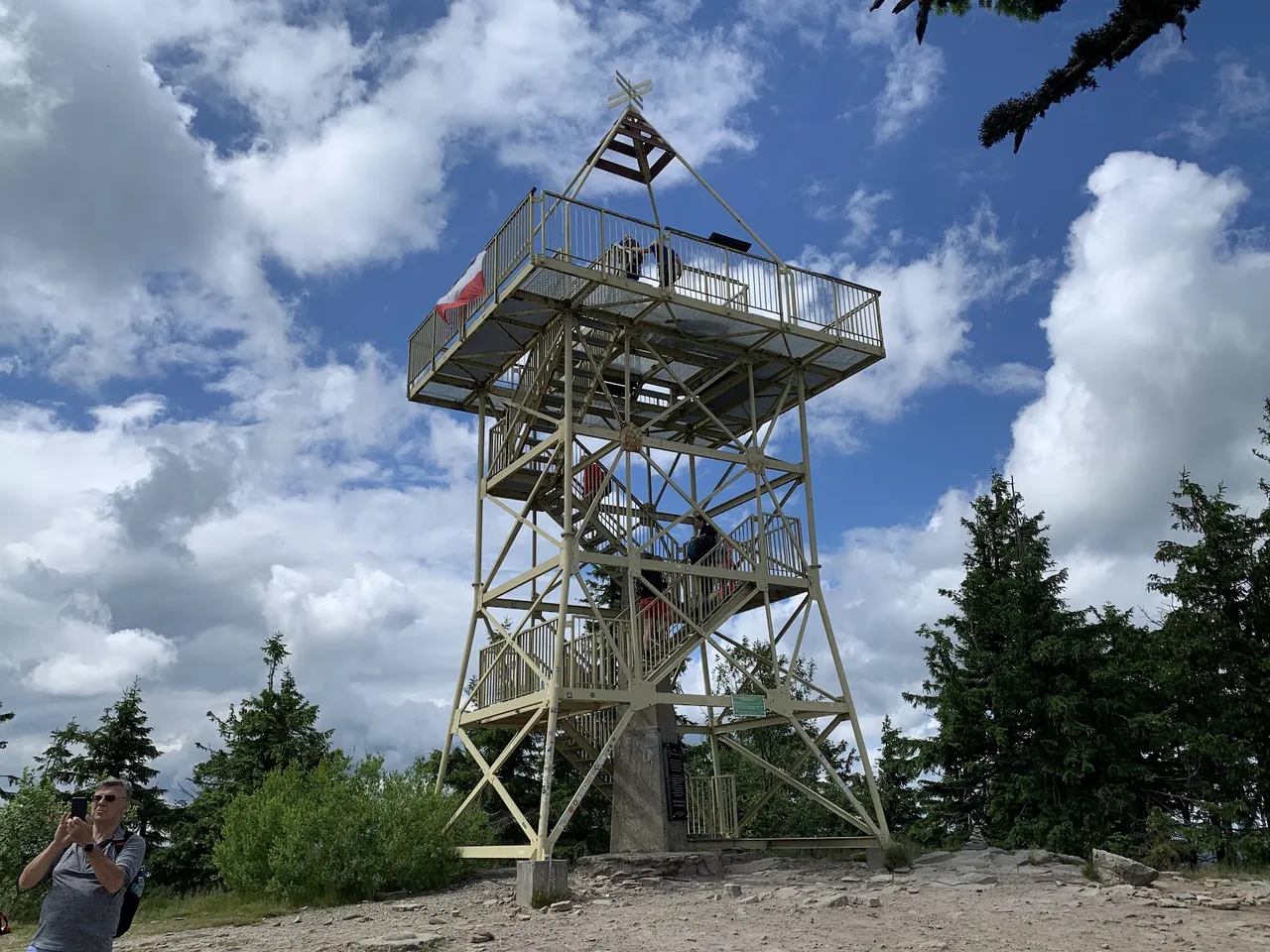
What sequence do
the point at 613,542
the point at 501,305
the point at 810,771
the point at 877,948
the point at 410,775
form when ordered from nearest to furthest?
the point at 877,948 → the point at 410,775 → the point at 501,305 → the point at 613,542 → the point at 810,771

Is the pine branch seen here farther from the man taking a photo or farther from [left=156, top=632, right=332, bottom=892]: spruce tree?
[left=156, top=632, right=332, bottom=892]: spruce tree

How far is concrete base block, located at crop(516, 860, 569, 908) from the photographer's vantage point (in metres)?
14.3

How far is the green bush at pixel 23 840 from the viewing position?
1759 centimetres

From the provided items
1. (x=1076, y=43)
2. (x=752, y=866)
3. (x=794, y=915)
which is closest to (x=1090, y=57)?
(x=1076, y=43)

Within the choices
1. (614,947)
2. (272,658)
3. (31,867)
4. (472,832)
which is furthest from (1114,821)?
(31,867)

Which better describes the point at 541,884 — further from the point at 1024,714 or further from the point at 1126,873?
the point at 1024,714

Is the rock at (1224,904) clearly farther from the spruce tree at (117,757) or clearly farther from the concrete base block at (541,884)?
the spruce tree at (117,757)

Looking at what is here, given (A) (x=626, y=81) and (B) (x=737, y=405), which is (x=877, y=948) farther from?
(A) (x=626, y=81)

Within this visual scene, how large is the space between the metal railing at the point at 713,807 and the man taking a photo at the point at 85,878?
16.8 meters

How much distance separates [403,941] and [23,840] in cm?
1063

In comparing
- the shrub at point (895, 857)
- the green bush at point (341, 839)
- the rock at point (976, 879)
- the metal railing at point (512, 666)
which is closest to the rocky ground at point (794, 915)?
the rock at point (976, 879)

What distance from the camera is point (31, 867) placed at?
5387 millimetres

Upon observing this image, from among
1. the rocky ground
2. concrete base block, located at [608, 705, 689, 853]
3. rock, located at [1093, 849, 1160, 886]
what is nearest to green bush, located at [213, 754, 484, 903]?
the rocky ground

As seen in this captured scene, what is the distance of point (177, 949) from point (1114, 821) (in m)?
20.1
